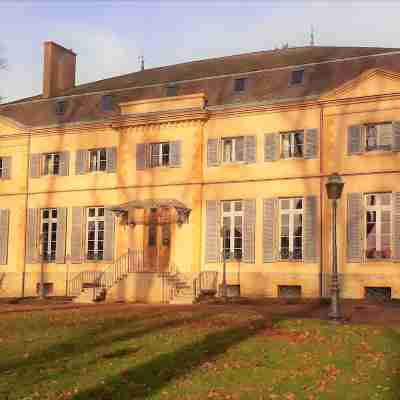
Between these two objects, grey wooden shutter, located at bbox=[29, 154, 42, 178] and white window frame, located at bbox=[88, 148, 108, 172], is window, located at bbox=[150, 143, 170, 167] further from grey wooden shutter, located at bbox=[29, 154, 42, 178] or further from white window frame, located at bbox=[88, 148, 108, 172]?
grey wooden shutter, located at bbox=[29, 154, 42, 178]

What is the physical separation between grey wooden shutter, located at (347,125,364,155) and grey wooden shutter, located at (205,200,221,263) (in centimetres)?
517

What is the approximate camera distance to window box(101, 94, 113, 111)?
98.4 ft

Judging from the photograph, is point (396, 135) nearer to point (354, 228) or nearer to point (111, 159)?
point (354, 228)

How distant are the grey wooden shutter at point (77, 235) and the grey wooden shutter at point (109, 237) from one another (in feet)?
4.01

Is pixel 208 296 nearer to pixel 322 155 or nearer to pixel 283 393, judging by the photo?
pixel 322 155

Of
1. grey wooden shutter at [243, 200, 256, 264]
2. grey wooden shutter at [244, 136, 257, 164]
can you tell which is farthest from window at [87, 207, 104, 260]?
grey wooden shutter at [244, 136, 257, 164]

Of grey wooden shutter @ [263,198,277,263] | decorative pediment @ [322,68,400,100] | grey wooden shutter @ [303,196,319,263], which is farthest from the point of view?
grey wooden shutter @ [263,198,277,263]

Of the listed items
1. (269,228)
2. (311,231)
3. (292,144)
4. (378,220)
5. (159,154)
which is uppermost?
(292,144)

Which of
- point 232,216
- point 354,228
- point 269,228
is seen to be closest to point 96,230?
point 232,216

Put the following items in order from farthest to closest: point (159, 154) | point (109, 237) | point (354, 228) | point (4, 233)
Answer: point (4, 233), point (109, 237), point (159, 154), point (354, 228)

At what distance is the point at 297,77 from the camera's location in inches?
1041

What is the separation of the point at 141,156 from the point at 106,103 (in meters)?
4.26

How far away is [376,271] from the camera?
22.8m

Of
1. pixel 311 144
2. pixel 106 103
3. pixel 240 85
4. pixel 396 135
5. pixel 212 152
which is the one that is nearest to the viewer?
pixel 396 135
